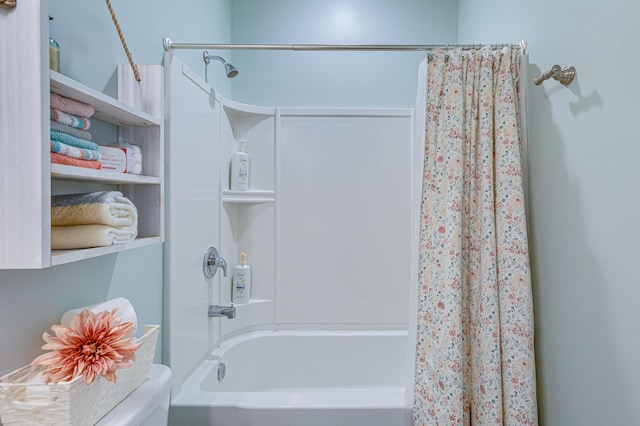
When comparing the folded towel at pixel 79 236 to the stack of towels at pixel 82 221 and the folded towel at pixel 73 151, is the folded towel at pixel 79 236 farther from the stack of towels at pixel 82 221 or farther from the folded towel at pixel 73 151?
the folded towel at pixel 73 151

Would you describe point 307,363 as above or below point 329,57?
below

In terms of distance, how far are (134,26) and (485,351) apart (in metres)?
1.60

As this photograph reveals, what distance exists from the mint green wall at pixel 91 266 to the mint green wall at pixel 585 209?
1369 mm

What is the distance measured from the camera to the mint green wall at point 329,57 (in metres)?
2.18

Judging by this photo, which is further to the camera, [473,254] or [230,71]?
[230,71]

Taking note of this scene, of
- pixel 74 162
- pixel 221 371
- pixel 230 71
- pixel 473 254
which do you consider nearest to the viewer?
pixel 74 162

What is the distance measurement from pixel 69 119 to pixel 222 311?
1.15 meters

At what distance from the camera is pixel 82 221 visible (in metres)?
0.74

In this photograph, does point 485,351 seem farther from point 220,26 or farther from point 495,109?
point 220,26

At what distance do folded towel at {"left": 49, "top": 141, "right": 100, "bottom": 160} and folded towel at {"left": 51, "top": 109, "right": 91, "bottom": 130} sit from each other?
5 centimetres

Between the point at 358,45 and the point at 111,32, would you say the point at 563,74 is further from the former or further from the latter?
the point at 111,32

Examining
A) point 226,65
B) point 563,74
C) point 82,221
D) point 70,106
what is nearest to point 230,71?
point 226,65

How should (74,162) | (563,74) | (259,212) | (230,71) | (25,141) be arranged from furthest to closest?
1. (259,212)
2. (230,71)
3. (563,74)
4. (74,162)
5. (25,141)

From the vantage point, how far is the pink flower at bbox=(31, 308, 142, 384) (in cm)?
64
